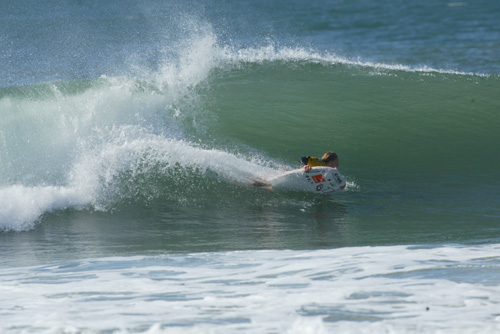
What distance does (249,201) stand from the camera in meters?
7.93

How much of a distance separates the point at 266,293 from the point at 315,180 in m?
3.33

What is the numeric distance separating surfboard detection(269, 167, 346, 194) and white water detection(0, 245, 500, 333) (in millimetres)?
1923

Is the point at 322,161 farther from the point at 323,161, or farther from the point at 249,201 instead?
the point at 249,201

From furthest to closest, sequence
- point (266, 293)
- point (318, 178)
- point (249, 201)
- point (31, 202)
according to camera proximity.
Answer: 1. point (249, 201)
2. point (318, 178)
3. point (31, 202)
4. point (266, 293)

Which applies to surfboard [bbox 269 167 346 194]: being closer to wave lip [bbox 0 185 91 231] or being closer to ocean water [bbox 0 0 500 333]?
ocean water [bbox 0 0 500 333]

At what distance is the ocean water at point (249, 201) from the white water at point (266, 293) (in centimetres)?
2

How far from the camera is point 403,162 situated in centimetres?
941

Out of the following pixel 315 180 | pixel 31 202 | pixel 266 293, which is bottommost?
pixel 266 293

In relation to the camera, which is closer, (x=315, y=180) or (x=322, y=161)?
(x=315, y=180)

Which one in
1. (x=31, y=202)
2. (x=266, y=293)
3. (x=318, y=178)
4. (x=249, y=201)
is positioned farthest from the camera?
(x=249, y=201)

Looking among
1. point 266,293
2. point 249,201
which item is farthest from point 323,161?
point 266,293

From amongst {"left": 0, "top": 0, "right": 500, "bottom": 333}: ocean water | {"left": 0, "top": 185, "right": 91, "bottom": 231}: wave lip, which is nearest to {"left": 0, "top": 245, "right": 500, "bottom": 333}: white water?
{"left": 0, "top": 0, "right": 500, "bottom": 333}: ocean water

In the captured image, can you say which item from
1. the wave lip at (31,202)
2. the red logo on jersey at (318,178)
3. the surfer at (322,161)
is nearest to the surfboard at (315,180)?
the red logo on jersey at (318,178)

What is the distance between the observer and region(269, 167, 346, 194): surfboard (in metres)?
7.79
